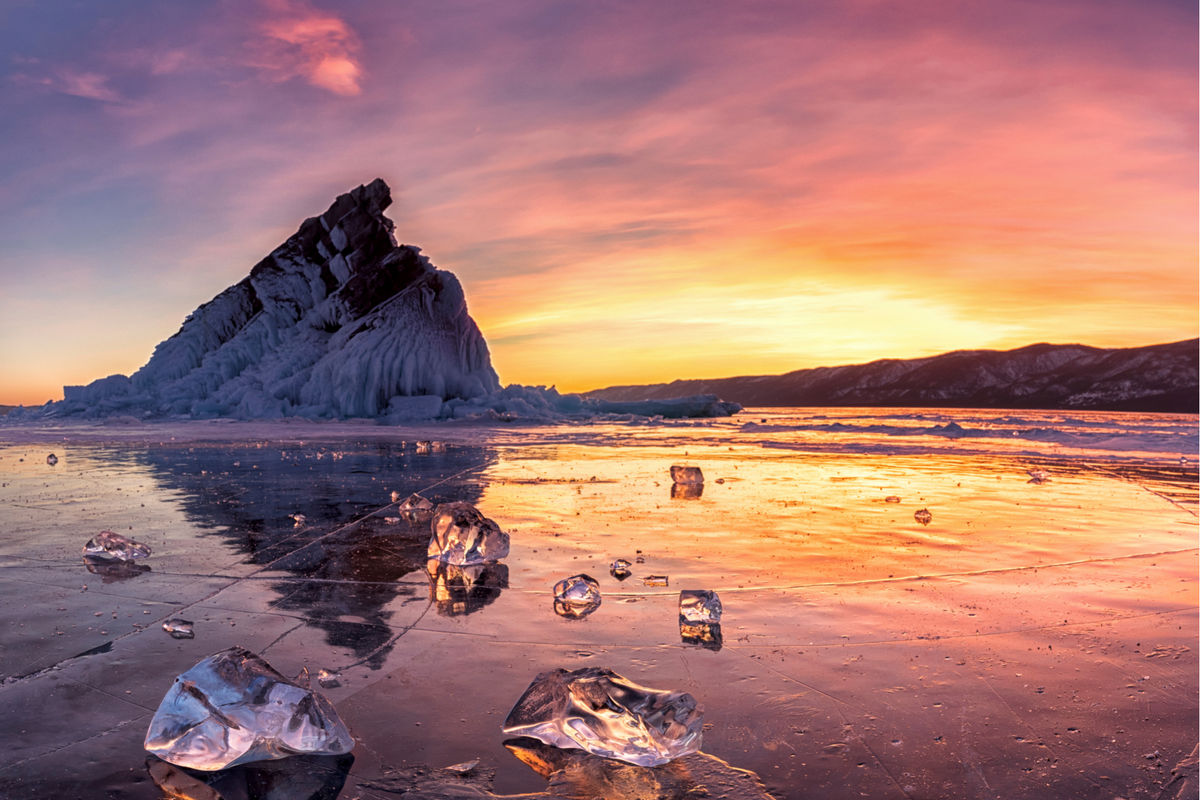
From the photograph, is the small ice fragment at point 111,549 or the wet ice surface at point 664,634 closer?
the wet ice surface at point 664,634

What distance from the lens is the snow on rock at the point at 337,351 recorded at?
3484 centimetres

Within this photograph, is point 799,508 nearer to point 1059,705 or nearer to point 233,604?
point 1059,705

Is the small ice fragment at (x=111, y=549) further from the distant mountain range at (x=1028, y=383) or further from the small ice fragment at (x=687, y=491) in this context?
the distant mountain range at (x=1028, y=383)

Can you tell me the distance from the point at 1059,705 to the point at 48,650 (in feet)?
14.3

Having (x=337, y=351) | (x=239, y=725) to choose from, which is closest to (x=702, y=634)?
(x=239, y=725)

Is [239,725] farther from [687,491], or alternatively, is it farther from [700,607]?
[687,491]

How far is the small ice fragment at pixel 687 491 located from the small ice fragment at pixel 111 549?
535cm

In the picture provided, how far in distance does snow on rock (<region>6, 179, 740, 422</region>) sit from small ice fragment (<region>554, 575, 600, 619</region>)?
29100 millimetres

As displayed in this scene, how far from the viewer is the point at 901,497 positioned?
850 centimetres

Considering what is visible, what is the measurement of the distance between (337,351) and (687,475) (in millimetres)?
30069

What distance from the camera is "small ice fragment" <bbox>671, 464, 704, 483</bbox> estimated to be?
31.7 ft

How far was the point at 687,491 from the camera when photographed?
9.09 metres

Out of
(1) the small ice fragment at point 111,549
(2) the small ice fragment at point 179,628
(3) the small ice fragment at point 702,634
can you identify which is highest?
(1) the small ice fragment at point 111,549

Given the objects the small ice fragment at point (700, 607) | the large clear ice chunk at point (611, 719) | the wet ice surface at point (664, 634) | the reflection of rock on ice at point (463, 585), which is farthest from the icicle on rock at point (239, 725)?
the small ice fragment at point (700, 607)
